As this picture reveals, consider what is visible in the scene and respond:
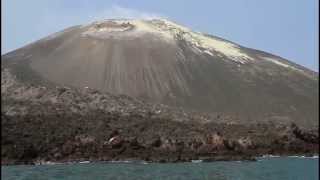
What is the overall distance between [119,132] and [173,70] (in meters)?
42.7

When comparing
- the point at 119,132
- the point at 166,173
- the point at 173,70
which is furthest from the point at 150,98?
the point at 166,173

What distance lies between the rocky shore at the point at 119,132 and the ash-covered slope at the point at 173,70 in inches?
368

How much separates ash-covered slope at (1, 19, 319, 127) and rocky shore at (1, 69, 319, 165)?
935 cm

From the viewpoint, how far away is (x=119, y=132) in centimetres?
8225

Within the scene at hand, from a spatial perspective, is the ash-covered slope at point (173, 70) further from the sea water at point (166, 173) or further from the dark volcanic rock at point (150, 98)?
the sea water at point (166, 173)

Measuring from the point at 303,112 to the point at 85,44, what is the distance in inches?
1897

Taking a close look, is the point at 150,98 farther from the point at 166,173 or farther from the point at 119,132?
the point at 166,173

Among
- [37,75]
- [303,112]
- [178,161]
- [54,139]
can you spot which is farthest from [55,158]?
[303,112]

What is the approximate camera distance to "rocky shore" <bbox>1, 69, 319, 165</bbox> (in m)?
74.4

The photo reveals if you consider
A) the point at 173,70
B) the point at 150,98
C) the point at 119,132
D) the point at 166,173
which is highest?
the point at 173,70

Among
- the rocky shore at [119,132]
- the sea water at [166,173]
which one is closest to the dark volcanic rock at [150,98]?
the rocky shore at [119,132]

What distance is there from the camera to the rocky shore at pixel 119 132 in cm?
7444

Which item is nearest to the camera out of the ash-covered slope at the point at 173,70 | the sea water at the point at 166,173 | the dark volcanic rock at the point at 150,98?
the sea water at the point at 166,173

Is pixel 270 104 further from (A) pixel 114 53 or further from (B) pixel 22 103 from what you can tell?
(B) pixel 22 103
